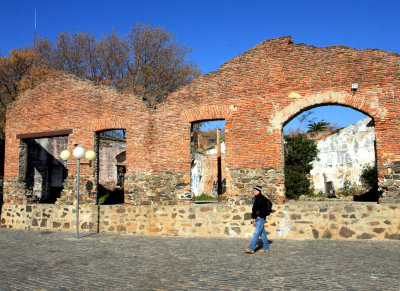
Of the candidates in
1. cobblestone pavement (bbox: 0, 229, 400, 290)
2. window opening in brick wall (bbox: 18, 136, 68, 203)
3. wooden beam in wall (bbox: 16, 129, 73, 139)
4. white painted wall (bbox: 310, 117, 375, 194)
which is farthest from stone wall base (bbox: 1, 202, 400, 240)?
white painted wall (bbox: 310, 117, 375, 194)

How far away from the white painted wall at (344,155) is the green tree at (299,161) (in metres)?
0.89

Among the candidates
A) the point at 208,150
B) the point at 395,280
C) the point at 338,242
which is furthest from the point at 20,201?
the point at 208,150

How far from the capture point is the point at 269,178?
33.2ft

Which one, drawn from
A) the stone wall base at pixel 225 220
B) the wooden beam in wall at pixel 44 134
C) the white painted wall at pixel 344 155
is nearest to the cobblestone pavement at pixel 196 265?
the stone wall base at pixel 225 220

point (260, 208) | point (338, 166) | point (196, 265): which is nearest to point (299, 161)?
point (338, 166)

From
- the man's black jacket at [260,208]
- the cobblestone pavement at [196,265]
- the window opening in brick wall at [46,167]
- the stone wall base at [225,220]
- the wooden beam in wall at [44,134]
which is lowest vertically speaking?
the cobblestone pavement at [196,265]

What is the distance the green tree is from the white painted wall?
35.0 inches

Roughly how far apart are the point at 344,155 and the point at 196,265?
60.6 ft

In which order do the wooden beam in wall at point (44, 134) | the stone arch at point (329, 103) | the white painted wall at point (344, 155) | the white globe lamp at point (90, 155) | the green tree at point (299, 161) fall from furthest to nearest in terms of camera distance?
1. the green tree at point (299, 161)
2. the white painted wall at point (344, 155)
3. the wooden beam in wall at point (44, 134)
4. the white globe lamp at point (90, 155)
5. the stone arch at point (329, 103)

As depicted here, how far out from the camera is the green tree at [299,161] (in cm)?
2200

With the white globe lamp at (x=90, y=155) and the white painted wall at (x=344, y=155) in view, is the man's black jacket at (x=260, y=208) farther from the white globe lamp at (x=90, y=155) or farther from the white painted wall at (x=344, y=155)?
the white painted wall at (x=344, y=155)

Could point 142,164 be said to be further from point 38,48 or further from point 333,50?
point 38,48

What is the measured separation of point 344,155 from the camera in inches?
897

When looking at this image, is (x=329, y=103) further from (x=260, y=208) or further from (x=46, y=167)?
(x=46, y=167)
